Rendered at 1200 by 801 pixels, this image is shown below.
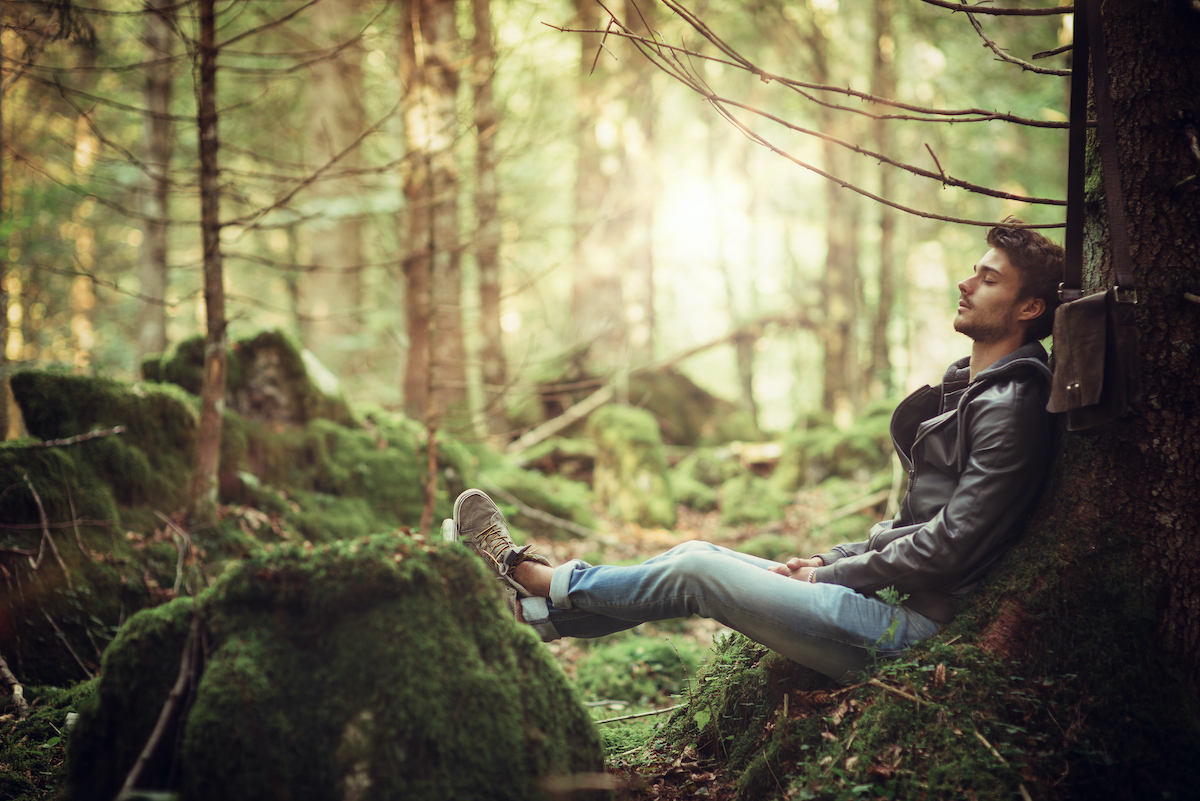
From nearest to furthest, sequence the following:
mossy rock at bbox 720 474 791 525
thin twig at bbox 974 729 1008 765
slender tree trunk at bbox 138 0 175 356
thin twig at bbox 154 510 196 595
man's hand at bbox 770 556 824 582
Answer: thin twig at bbox 974 729 1008 765 < man's hand at bbox 770 556 824 582 < thin twig at bbox 154 510 196 595 < mossy rock at bbox 720 474 791 525 < slender tree trunk at bbox 138 0 175 356

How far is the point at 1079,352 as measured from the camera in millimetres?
2604

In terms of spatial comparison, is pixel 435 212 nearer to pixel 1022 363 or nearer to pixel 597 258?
pixel 597 258

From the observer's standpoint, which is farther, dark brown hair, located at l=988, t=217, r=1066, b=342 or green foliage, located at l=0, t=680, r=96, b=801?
dark brown hair, located at l=988, t=217, r=1066, b=342

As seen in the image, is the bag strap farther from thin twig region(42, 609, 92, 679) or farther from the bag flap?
thin twig region(42, 609, 92, 679)

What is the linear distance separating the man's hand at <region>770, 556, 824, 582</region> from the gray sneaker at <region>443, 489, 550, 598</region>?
110 cm

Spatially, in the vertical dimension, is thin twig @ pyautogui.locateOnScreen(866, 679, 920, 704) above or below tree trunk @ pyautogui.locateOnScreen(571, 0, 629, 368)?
below

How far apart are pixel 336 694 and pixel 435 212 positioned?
6.13 meters

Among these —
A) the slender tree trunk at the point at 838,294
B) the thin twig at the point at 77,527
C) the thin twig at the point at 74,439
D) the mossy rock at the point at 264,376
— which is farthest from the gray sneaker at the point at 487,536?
the slender tree trunk at the point at 838,294

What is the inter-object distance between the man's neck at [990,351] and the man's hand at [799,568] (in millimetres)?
1142

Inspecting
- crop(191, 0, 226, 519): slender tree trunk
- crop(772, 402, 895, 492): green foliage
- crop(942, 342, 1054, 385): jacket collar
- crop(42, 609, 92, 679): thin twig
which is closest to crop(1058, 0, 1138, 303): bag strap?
crop(942, 342, 1054, 385): jacket collar

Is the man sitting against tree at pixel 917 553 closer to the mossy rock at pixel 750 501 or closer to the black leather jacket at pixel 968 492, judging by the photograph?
the black leather jacket at pixel 968 492

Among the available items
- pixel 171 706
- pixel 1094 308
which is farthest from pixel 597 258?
pixel 171 706

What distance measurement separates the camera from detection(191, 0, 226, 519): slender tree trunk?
5.13 metres

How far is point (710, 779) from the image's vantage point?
306cm
